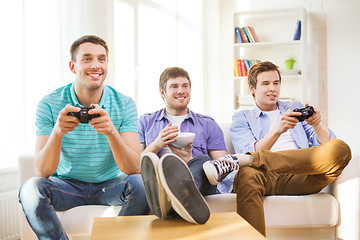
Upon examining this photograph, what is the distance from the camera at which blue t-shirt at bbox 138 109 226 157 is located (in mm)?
2355

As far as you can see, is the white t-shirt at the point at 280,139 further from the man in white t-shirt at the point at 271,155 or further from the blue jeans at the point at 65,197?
the blue jeans at the point at 65,197

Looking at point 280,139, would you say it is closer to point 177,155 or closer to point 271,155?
point 271,155

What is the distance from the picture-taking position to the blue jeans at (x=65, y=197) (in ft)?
5.31

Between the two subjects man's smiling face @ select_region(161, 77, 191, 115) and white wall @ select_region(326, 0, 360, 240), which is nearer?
man's smiling face @ select_region(161, 77, 191, 115)

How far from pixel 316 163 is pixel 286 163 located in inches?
5.5

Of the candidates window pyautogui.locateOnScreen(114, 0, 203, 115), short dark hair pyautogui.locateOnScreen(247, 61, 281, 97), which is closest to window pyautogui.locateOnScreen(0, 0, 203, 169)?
window pyautogui.locateOnScreen(114, 0, 203, 115)

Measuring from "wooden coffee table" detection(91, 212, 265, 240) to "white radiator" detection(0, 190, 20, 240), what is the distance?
1.32m

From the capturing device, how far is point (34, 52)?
108 inches

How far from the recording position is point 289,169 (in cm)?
198

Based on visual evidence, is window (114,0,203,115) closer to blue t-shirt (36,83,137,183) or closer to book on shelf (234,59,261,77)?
book on shelf (234,59,261,77)

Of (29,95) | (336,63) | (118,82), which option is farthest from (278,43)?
(29,95)

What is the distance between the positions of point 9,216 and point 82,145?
3.30ft

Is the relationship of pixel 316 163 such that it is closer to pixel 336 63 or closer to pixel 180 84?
pixel 180 84

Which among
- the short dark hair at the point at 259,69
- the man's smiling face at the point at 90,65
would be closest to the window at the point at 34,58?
the man's smiling face at the point at 90,65
